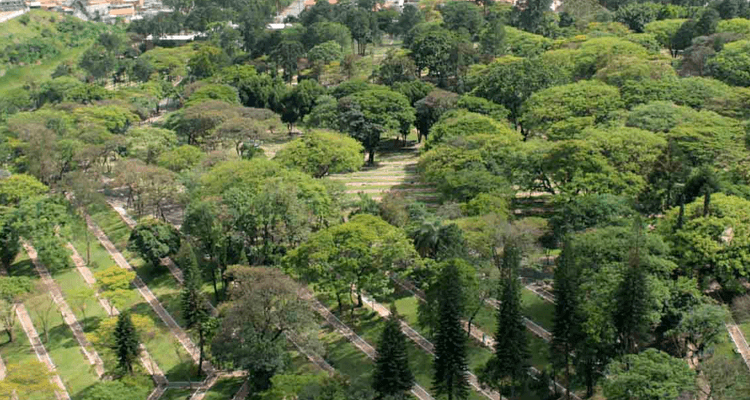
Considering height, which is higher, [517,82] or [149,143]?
[517,82]

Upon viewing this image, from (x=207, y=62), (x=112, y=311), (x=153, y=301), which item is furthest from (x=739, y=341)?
(x=207, y=62)

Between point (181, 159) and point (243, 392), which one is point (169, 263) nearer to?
point (181, 159)

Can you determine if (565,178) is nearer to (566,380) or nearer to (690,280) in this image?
(690,280)

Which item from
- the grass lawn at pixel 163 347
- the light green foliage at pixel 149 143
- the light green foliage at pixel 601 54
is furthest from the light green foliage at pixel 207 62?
the grass lawn at pixel 163 347

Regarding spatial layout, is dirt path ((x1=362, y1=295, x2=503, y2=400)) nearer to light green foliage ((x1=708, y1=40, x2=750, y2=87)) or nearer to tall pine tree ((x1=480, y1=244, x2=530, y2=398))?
tall pine tree ((x1=480, y1=244, x2=530, y2=398))

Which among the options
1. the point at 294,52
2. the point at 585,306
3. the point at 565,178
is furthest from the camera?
the point at 294,52

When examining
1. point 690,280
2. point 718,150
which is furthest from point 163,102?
point 690,280
